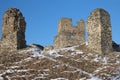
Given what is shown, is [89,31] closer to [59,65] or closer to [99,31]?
[99,31]

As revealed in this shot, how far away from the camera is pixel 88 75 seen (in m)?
28.8

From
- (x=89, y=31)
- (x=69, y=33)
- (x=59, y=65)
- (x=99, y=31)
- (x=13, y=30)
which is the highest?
(x=69, y=33)

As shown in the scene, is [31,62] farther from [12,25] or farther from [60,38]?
[60,38]

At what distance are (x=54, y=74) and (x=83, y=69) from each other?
12.1ft

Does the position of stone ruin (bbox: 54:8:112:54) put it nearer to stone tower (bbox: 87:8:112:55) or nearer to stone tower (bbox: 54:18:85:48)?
stone tower (bbox: 87:8:112:55)

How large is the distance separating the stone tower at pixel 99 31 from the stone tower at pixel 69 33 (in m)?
27.4

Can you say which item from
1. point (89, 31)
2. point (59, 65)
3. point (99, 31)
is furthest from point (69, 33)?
point (59, 65)

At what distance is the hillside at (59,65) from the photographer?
28.5m

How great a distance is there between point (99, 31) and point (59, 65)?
942 cm

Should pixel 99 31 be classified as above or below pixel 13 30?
below

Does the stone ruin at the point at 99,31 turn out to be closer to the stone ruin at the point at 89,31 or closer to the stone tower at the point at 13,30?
the stone ruin at the point at 89,31

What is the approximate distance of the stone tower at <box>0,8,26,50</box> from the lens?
3922cm

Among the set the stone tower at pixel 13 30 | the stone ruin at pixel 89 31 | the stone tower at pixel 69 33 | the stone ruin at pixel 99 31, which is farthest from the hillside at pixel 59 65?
the stone tower at pixel 69 33

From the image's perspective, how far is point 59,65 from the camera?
3161cm
